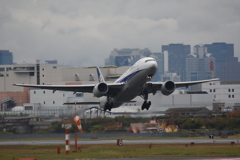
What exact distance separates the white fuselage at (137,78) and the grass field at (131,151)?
5.38 meters

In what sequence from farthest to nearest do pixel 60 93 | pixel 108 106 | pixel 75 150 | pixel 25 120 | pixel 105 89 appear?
pixel 60 93
pixel 25 120
pixel 108 106
pixel 105 89
pixel 75 150

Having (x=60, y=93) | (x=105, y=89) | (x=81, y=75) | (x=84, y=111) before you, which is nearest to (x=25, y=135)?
(x=84, y=111)

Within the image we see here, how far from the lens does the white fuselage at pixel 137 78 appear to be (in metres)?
51.2

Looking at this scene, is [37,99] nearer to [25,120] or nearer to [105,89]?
[25,120]

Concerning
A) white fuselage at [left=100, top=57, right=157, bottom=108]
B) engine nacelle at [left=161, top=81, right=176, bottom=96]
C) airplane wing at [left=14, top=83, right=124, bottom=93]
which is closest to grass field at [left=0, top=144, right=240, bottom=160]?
white fuselage at [left=100, top=57, right=157, bottom=108]

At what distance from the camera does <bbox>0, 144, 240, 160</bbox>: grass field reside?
44.9 metres

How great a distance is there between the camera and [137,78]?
5250 centimetres

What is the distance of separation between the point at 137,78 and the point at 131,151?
293 inches

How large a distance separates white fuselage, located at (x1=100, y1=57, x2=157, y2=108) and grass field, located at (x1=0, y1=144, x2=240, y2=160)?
17.6 feet

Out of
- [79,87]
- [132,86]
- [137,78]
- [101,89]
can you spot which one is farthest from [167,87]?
[79,87]

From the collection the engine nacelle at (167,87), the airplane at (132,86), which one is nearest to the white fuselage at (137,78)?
the airplane at (132,86)

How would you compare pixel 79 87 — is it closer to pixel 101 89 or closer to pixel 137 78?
pixel 101 89

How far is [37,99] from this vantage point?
131 meters

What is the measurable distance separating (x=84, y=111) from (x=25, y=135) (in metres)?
9.73
